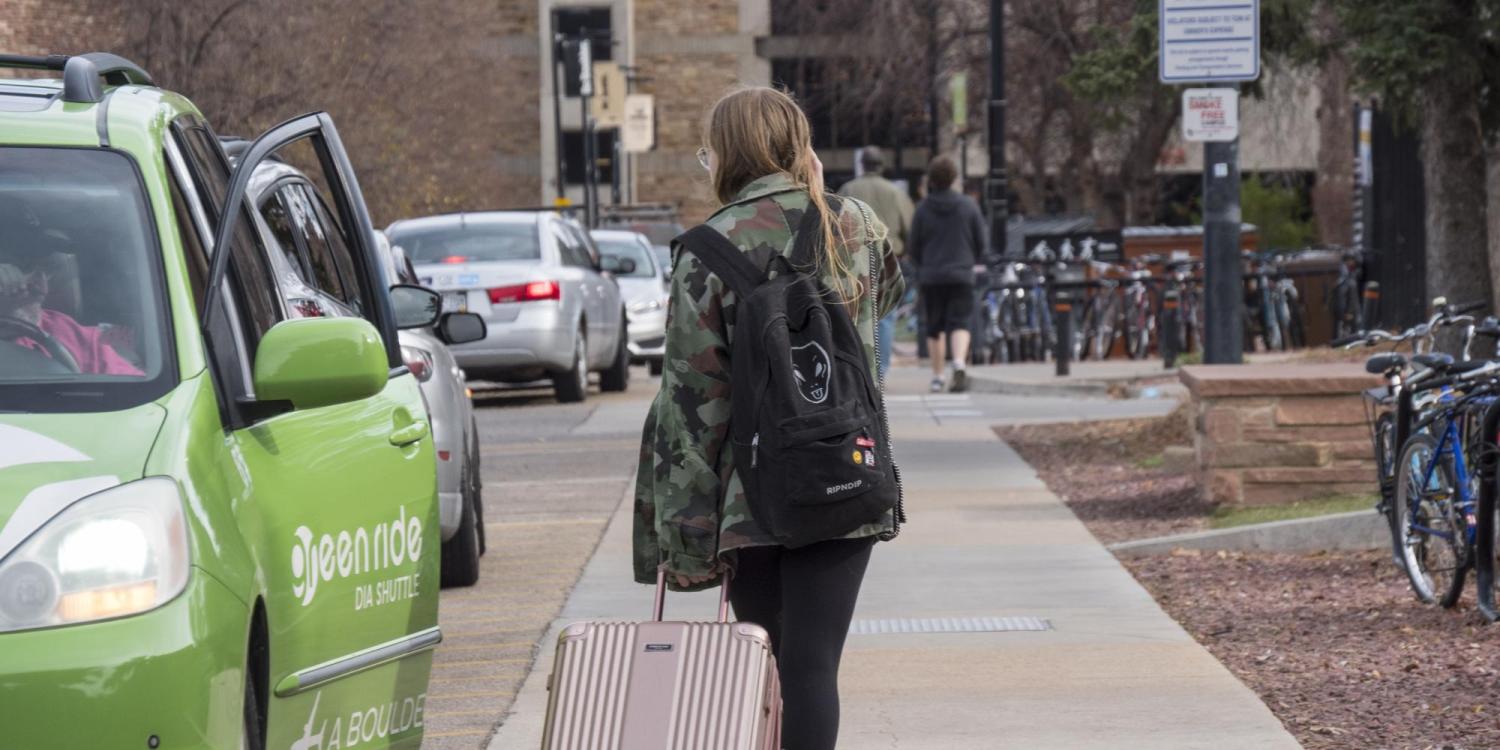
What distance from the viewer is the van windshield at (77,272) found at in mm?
4203

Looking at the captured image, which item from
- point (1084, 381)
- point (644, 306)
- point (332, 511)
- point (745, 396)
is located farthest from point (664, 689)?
point (644, 306)

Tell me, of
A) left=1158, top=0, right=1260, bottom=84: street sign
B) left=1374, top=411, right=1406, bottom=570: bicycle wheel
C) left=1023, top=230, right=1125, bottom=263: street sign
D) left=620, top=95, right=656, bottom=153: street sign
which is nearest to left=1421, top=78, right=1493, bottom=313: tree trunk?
left=1158, top=0, right=1260, bottom=84: street sign

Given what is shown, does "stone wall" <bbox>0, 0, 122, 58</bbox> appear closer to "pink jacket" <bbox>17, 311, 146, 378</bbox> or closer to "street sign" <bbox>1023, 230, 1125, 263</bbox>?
"street sign" <bbox>1023, 230, 1125, 263</bbox>

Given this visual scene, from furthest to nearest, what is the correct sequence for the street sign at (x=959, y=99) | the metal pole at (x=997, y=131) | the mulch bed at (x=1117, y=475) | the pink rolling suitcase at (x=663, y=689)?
the street sign at (x=959, y=99) < the metal pole at (x=997, y=131) < the mulch bed at (x=1117, y=475) < the pink rolling suitcase at (x=663, y=689)

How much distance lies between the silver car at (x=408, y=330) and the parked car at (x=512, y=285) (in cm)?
707

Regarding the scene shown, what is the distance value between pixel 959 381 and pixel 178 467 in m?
16.5

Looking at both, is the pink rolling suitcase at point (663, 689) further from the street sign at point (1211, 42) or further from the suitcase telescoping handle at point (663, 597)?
the street sign at point (1211, 42)

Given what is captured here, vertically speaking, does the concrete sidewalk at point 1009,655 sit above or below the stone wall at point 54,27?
below

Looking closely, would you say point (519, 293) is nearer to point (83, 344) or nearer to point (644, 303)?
point (644, 303)

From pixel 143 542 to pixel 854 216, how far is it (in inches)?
67.5

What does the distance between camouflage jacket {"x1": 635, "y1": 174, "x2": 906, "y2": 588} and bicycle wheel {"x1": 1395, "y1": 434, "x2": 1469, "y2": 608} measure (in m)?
3.78

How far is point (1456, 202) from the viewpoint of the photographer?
550 inches

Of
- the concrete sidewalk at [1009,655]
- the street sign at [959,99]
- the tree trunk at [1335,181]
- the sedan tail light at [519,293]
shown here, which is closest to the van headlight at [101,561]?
the concrete sidewalk at [1009,655]

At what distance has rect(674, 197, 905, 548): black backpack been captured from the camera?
14.8ft
